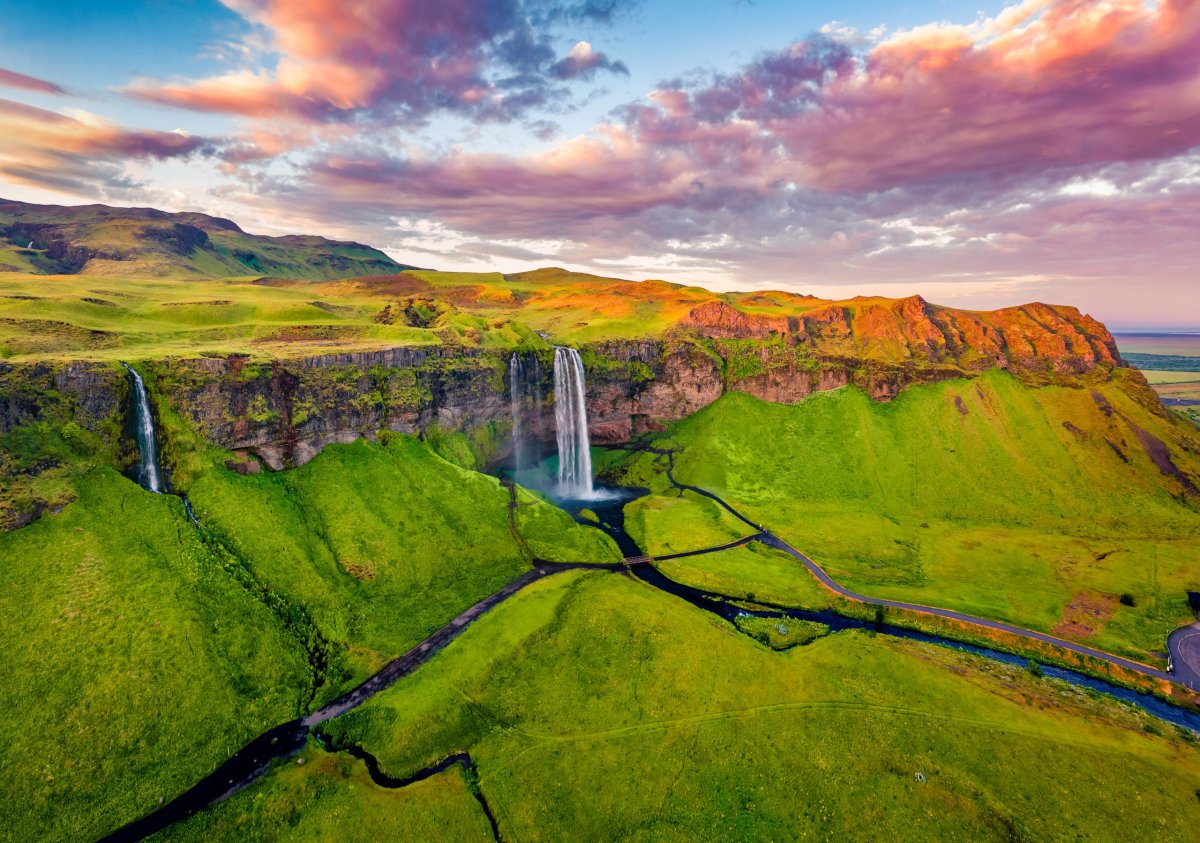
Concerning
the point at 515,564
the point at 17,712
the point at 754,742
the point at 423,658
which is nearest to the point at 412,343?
the point at 515,564

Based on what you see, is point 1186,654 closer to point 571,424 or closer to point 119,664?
point 571,424

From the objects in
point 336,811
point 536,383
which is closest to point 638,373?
point 536,383

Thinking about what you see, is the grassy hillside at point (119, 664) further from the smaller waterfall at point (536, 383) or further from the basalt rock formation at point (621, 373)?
the smaller waterfall at point (536, 383)

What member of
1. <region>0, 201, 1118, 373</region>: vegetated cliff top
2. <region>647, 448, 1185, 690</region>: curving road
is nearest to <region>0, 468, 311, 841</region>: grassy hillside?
<region>0, 201, 1118, 373</region>: vegetated cliff top

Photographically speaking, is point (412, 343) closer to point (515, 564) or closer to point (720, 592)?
point (515, 564)

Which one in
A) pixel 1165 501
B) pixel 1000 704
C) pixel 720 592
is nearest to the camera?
pixel 1000 704
